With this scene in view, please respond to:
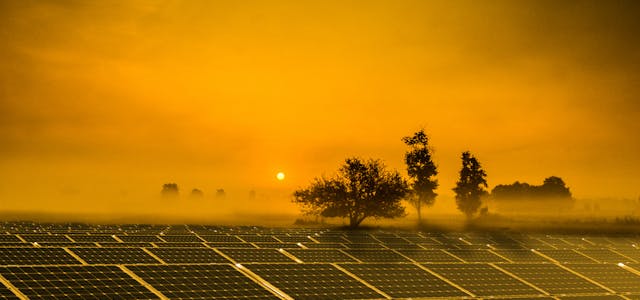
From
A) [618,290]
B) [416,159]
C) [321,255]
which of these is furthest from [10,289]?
[416,159]

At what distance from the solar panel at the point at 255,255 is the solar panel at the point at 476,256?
35.6ft

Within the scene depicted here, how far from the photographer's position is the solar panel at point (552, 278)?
35.6m

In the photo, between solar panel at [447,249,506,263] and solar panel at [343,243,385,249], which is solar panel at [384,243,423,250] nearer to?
solar panel at [343,243,385,249]

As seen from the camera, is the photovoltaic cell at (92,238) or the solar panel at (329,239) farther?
the solar panel at (329,239)

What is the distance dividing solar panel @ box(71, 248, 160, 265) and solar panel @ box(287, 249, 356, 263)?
25.2 ft

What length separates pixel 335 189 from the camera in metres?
95.1

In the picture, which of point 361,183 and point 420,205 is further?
point 420,205

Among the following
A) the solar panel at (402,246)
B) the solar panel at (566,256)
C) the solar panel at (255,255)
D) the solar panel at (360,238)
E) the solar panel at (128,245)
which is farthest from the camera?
the solar panel at (360,238)

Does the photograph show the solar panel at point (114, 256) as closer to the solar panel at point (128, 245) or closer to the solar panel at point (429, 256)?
the solar panel at point (128, 245)

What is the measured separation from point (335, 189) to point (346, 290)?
64.5 metres

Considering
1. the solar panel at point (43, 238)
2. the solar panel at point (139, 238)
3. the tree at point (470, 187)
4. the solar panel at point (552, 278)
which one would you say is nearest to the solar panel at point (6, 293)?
the solar panel at point (43, 238)

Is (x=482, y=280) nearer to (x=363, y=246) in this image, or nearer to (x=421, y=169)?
(x=363, y=246)

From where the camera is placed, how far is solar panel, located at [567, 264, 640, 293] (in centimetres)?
3744

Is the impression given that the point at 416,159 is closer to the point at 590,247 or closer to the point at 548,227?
the point at 548,227
